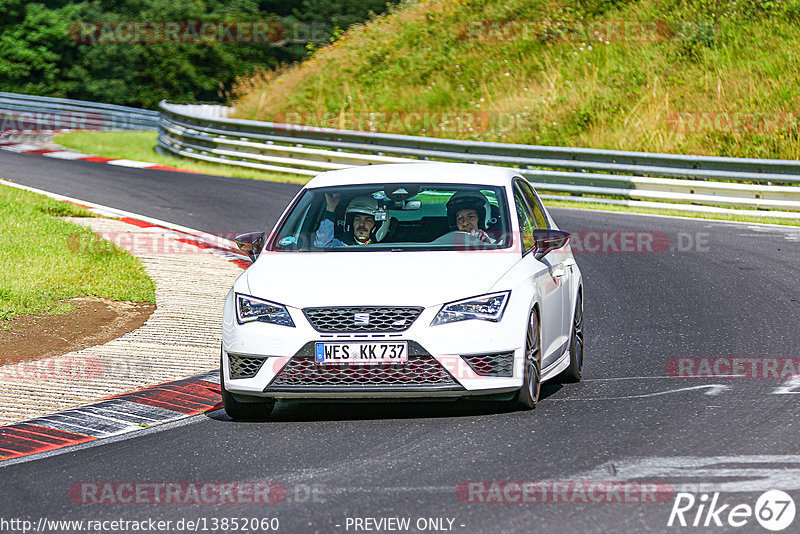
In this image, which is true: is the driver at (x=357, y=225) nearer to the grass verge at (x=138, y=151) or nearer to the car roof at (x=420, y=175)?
the car roof at (x=420, y=175)

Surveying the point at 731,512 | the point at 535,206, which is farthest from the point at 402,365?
the point at 535,206

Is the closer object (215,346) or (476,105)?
(215,346)

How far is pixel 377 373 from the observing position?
7.28 meters

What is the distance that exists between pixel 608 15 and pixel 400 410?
2751 cm

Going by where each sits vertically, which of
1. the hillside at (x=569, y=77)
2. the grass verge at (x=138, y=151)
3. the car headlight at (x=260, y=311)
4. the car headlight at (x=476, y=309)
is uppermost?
the car headlight at (x=476, y=309)

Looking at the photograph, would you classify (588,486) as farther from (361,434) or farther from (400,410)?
(400,410)

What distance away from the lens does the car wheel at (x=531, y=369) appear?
757 cm

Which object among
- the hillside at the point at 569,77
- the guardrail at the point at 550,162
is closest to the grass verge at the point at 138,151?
the guardrail at the point at 550,162

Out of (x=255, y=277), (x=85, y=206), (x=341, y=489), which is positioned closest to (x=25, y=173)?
(x=85, y=206)

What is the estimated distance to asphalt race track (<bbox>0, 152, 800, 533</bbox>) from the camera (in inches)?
221

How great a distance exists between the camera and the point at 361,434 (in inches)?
287

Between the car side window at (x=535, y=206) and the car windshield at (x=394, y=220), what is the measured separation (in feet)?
1.93

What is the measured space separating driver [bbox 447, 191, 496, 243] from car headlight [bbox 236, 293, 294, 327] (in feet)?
5.20

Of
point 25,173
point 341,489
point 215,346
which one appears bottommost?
point 25,173
